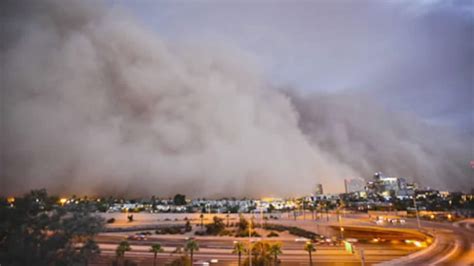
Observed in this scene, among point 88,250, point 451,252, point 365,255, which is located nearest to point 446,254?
point 451,252

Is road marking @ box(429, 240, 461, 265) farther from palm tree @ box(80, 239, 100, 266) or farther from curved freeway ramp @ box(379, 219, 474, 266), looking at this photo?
palm tree @ box(80, 239, 100, 266)

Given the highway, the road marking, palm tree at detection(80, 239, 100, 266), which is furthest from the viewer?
the highway

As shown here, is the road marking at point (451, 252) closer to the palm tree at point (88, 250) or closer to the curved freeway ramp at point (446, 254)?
the curved freeway ramp at point (446, 254)

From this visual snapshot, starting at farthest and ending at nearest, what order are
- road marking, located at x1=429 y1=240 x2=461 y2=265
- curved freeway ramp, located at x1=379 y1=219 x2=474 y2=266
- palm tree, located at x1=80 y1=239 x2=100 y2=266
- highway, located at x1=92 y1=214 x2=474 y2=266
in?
highway, located at x1=92 y1=214 x2=474 y2=266, road marking, located at x1=429 y1=240 x2=461 y2=265, curved freeway ramp, located at x1=379 y1=219 x2=474 y2=266, palm tree, located at x1=80 y1=239 x2=100 y2=266

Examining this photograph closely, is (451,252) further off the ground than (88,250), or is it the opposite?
(88,250)

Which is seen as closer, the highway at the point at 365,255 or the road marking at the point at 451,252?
the road marking at the point at 451,252

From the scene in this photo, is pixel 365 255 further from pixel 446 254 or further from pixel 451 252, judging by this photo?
pixel 451 252

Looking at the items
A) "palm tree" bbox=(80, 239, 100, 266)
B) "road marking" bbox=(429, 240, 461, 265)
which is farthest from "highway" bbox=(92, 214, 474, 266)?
"palm tree" bbox=(80, 239, 100, 266)

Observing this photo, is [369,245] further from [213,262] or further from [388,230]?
[213,262]

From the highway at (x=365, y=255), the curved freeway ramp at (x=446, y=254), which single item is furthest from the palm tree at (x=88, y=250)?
the curved freeway ramp at (x=446, y=254)

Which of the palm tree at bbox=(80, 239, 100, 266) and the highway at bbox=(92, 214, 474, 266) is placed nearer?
the palm tree at bbox=(80, 239, 100, 266)

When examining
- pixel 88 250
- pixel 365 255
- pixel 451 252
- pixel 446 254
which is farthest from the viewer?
pixel 365 255

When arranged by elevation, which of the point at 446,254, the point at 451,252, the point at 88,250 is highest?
the point at 88,250

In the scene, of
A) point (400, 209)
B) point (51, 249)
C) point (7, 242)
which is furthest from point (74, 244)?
point (400, 209)
